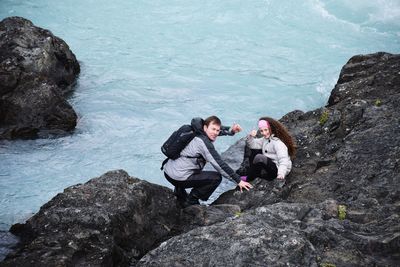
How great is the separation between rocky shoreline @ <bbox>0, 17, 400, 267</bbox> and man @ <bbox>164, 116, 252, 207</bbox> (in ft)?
1.35

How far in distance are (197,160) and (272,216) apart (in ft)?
7.90

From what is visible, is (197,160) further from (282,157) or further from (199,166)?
(282,157)

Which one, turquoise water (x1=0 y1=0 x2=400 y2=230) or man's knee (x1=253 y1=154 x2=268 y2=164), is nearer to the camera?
man's knee (x1=253 y1=154 x2=268 y2=164)

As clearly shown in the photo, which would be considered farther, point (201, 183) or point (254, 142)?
point (254, 142)

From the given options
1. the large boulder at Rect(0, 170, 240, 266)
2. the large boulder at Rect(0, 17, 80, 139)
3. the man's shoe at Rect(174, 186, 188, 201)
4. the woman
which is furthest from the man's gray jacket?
the large boulder at Rect(0, 17, 80, 139)

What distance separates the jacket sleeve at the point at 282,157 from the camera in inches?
332

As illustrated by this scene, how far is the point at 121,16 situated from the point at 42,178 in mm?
21591

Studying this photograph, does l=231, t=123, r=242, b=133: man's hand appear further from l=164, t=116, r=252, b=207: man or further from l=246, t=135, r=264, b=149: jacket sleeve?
l=246, t=135, r=264, b=149: jacket sleeve

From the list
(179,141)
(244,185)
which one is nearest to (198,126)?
(179,141)

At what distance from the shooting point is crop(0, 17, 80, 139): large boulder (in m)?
12.9

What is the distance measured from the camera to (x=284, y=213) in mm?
6430

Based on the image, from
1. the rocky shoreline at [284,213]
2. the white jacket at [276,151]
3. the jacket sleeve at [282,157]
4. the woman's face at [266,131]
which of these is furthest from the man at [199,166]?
the jacket sleeve at [282,157]

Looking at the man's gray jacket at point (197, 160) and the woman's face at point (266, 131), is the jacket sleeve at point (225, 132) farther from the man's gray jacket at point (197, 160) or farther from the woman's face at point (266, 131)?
the man's gray jacket at point (197, 160)

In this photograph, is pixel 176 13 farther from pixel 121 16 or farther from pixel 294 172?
pixel 294 172
